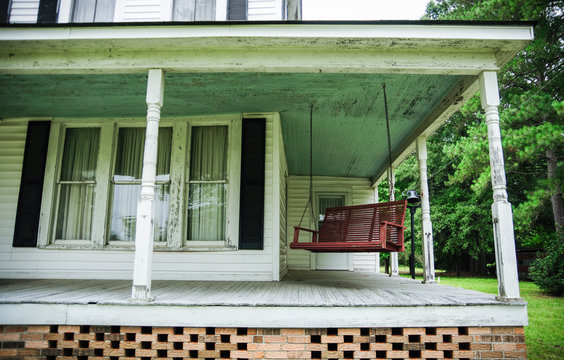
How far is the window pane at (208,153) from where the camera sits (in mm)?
5582

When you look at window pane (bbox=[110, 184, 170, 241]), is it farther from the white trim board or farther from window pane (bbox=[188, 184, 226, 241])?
the white trim board

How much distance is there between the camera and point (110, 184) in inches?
222

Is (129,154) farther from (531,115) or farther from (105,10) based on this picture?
(531,115)

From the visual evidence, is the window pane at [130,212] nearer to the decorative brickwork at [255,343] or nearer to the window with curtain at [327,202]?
the decorative brickwork at [255,343]

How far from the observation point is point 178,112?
220 inches

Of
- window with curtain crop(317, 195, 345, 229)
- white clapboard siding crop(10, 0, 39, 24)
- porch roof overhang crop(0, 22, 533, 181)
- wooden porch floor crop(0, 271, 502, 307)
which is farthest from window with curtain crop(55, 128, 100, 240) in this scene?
window with curtain crop(317, 195, 345, 229)

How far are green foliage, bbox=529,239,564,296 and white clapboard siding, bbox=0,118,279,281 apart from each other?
8.51 metres

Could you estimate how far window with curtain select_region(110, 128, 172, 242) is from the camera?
552 cm

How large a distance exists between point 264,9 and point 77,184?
3620 millimetres

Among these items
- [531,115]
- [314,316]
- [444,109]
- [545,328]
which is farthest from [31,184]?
[531,115]

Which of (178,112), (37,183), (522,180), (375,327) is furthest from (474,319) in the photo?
(522,180)

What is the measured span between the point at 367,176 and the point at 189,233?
5479 millimetres

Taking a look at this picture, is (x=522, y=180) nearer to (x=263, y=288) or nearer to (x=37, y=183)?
(x=263, y=288)

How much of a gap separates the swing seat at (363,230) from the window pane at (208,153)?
1.37 meters
